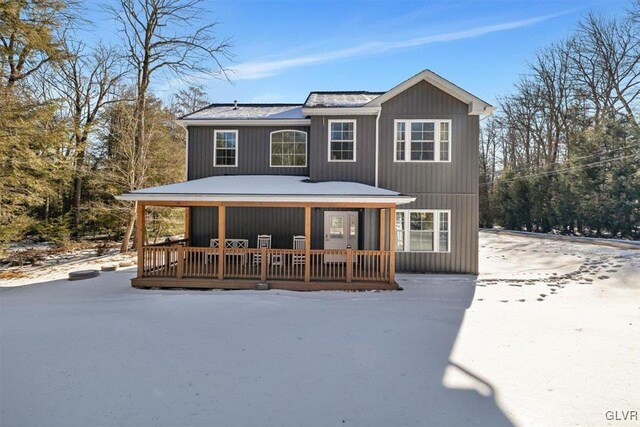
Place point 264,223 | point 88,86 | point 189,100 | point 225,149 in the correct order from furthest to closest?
1. point 189,100
2. point 88,86
3. point 225,149
4. point 264,223

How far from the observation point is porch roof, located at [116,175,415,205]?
336 inches

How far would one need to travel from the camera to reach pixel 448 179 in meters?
10.7

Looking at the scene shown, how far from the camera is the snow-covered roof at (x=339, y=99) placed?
11058mm

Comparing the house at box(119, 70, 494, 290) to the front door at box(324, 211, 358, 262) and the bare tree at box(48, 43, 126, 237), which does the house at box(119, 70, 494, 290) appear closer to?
the front door at box(324, 211, 358, 262)

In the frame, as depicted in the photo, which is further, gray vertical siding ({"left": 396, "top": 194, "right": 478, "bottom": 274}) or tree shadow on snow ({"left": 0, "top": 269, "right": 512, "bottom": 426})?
gray vertical siding ({"left": 396, "top": 194, "right": 478, "bottom": 274})

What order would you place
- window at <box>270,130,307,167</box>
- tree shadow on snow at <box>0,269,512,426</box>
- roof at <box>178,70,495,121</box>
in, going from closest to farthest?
1. tree shadow on snow at <box>0,269,512,426</box>
2. roof at <box>178,70,495,121</box>
3. window at <box>270,130,307,167</box>

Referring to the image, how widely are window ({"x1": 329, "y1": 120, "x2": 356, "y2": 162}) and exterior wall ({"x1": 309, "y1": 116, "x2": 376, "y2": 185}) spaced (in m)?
0.13

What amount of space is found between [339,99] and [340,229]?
4.99 m

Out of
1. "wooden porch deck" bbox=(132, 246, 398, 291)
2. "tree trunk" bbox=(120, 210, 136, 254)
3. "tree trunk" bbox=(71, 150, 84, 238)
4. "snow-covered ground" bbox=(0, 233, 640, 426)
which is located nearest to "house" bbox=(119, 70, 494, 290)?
"wooden porch deck" bbox=(132, 246, 398, 291)

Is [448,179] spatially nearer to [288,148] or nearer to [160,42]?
[288,148]

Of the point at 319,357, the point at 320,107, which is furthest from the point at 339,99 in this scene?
the point at 319,357

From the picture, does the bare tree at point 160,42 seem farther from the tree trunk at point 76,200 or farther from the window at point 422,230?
the window at point 422,230

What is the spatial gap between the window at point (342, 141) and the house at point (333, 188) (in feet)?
0.11

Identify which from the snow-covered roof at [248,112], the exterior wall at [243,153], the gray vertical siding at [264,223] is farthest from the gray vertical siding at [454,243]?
the snow-covered roof at [248,112]
